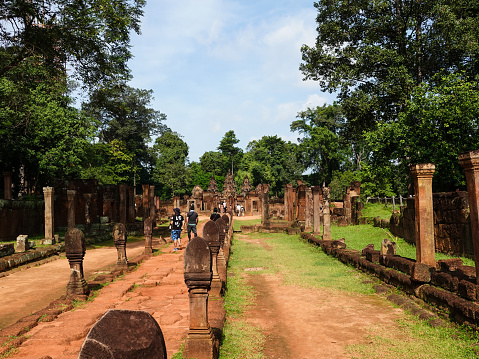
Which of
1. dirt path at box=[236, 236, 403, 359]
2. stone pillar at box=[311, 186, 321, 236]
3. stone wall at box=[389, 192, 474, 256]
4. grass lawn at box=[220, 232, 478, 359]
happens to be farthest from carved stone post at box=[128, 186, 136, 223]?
stone wall at box=[389, 192, 474, 256]

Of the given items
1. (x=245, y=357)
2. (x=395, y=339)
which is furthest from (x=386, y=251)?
(x=245, y=357)

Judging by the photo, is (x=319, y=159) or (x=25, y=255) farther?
(x=319, y=159)

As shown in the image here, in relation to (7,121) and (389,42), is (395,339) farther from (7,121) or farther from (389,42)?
(7,121)

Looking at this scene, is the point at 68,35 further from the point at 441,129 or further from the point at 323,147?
the point at 323,147

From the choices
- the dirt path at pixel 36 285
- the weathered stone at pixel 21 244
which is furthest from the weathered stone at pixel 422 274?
the weathered stone at pixel 21 244

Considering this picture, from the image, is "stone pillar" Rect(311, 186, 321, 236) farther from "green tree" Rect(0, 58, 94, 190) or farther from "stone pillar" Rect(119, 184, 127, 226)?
"green tree" Rect(0, 58, 94, 190)

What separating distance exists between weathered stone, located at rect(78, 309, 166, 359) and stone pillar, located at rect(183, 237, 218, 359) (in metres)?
2.49

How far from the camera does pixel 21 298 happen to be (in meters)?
7.63

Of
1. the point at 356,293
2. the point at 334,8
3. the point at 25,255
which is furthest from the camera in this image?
the point at 334,8

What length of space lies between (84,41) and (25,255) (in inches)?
356

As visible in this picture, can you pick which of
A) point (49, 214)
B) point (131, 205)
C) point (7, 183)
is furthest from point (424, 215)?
point (131, 205)

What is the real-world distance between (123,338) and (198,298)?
8.93 ft

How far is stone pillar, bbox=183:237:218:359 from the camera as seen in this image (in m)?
4.03

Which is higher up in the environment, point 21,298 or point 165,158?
point 165,158
